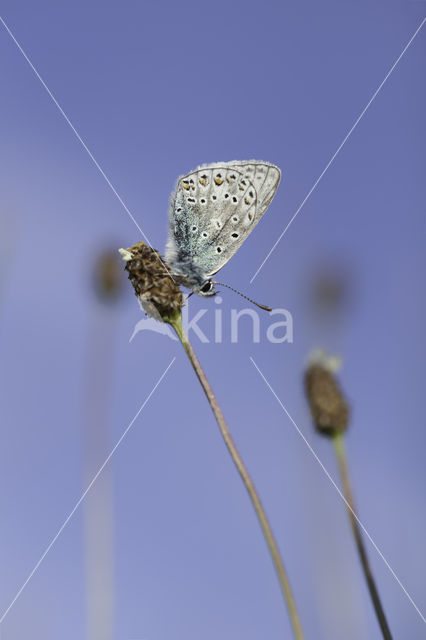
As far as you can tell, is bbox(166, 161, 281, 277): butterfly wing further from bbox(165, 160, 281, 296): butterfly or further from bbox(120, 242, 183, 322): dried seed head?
bbox(120, 242, 183, 322): dried seed head

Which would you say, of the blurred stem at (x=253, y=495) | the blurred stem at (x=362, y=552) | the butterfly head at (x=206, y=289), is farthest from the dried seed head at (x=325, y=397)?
the blurred stem at (x=253, y=495)

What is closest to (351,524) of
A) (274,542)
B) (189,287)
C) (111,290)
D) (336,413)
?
(274,542)

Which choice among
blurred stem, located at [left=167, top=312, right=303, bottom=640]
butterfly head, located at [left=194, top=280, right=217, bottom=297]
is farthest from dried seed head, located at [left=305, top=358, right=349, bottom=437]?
blurred stem, located at [left=167, top=312, right=303, bottom=640]

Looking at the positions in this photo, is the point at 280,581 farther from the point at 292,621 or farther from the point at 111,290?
the point at 111,290

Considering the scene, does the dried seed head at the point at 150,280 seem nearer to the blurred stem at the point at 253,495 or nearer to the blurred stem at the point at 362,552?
the blurred stem at the point at 253,495

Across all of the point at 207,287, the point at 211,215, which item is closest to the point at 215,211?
the point at 211,215
